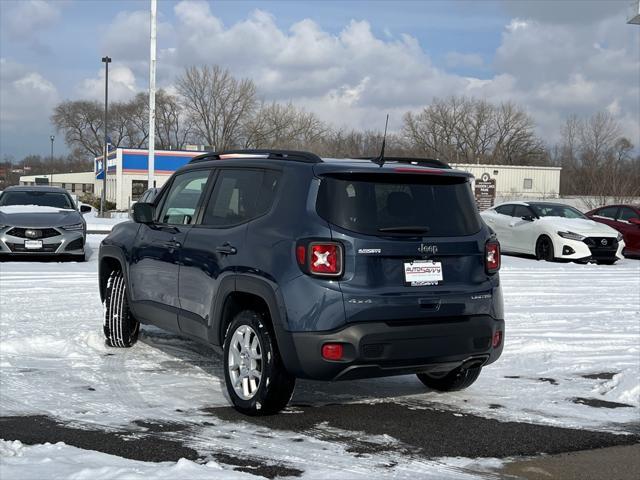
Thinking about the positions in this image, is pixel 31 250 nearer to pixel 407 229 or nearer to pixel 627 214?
pixel 407 229

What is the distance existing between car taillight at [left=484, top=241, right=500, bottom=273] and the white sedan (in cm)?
1297

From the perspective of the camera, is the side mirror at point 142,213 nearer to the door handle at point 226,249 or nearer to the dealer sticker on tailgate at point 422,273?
the door handle at point 226,249

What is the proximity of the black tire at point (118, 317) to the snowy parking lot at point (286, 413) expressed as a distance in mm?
138

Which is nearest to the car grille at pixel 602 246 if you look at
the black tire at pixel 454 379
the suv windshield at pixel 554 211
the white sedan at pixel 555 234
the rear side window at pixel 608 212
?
the white sedan at pixel 555 234

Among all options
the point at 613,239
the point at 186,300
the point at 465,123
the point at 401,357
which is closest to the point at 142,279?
the point at 186,300

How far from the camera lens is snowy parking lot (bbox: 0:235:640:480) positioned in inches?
182

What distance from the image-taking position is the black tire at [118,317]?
779cm

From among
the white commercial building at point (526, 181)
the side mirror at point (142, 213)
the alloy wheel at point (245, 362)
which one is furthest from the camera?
the white commercial building at point (526, 181)

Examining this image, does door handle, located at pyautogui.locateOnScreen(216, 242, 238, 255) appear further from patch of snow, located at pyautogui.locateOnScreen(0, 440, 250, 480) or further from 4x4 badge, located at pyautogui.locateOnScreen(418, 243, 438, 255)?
patch of snow, located at pyautogui.locateOnScreen(0, 440, 250, 480)

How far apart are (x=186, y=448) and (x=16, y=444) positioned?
3.11ft

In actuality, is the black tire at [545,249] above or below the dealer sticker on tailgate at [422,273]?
below

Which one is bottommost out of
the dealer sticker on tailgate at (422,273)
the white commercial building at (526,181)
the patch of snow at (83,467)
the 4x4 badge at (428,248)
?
the patch of snow at (83,467)

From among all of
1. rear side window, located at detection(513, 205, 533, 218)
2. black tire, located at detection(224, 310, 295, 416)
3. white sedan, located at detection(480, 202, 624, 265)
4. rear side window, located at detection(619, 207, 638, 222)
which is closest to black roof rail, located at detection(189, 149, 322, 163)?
black tire, located at detection(224, 310, 295, 416)

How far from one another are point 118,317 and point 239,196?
7.62 feet
